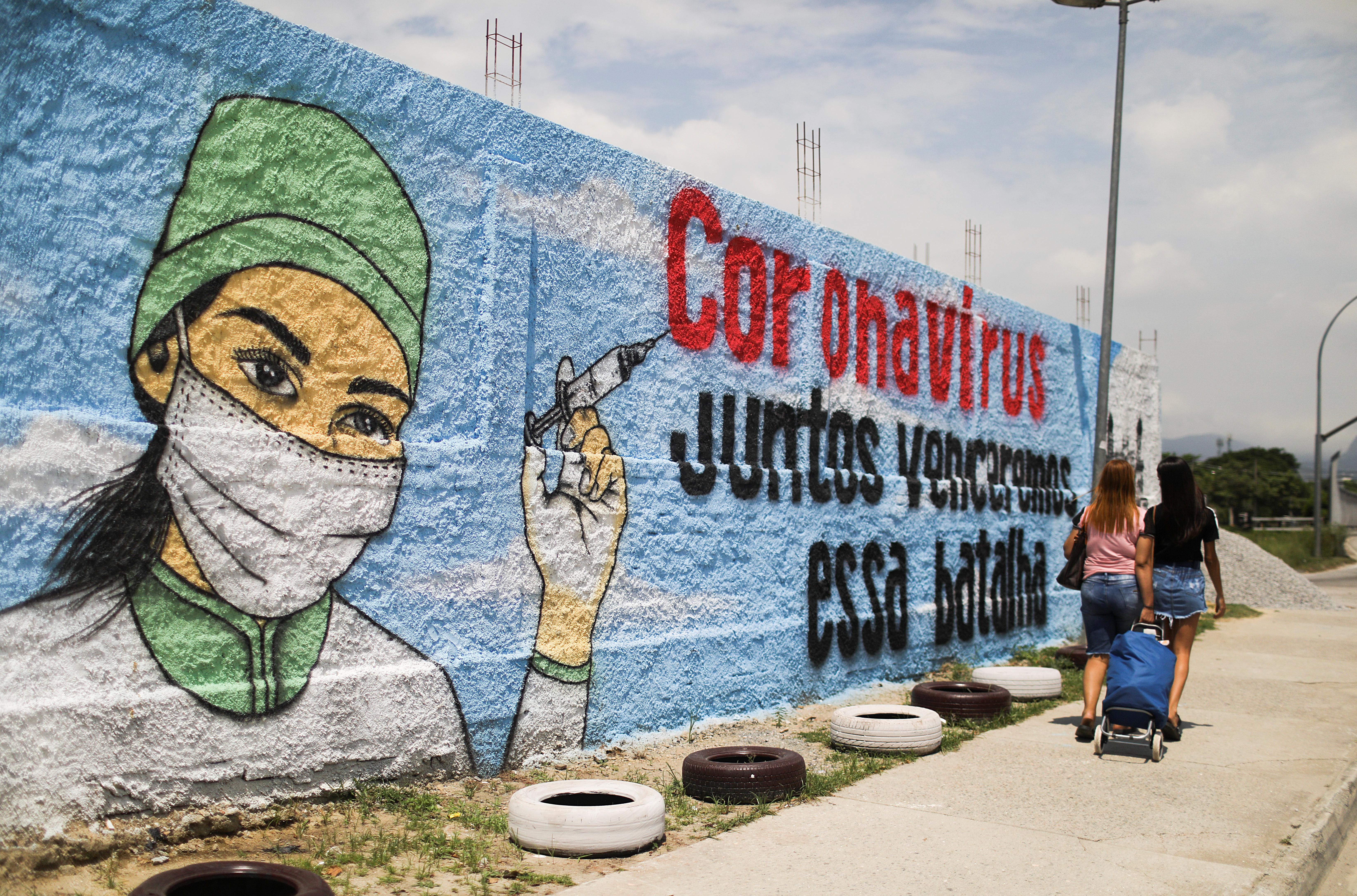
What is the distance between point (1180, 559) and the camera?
270 inches

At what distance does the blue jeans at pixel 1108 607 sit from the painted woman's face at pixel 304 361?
4440 millimetres

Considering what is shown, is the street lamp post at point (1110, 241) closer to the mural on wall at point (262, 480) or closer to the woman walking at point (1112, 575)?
the woman walking at point (1112, 575)

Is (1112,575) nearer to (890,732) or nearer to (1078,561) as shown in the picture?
Result: (1078,561)

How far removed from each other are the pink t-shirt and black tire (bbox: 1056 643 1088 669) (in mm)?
3547

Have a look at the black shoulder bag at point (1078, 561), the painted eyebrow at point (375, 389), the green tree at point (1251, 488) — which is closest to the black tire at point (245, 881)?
the painted eyebrow at point (375, 389)

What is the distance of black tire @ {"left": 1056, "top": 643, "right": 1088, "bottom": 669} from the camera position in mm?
10062

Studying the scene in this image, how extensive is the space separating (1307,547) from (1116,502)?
32.6m

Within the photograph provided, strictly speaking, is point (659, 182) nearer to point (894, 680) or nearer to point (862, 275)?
point (862, 275)

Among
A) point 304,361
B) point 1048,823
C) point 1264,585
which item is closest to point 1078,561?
point 1048,823

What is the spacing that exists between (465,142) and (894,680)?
18.6ft

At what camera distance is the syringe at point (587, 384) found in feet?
19.1

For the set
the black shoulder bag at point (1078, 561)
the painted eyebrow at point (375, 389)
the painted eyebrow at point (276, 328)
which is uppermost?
the painted eyebrow at point (276, 328)

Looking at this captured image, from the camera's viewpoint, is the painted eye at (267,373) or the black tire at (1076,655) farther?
the black tire at (1076,655)

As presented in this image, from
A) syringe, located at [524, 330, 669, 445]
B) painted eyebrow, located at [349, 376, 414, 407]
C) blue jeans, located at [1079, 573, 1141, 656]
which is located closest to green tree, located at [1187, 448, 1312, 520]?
blue jeans, located at [1079, 573, 1141, 656]
